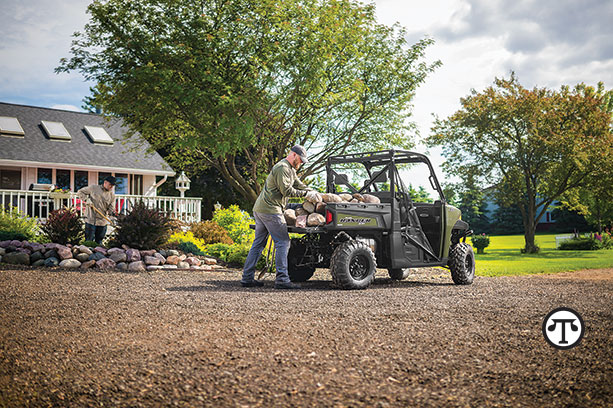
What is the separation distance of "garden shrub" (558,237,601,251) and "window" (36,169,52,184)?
26163 mm

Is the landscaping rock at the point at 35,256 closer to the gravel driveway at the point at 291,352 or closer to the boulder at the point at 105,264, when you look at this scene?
the boulder at the point at 105,264

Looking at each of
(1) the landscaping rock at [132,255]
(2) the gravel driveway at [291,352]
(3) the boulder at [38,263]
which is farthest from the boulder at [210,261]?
(2) the gravel driveway at [291,352]

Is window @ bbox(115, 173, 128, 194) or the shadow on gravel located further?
window @ bbox(115, 173, 128, 194)

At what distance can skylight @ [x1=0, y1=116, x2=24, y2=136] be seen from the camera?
24.1m

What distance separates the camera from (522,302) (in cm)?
700

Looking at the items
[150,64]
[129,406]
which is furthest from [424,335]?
[150,64]

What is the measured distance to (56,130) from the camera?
84.3 ft

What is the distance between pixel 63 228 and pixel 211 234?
157 inches

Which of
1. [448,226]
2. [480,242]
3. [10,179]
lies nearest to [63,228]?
[448,226]

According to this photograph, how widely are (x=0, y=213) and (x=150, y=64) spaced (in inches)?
212

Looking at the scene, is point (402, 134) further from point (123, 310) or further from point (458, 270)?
point (123, 310)

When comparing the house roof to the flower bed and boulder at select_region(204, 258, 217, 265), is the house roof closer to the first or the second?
boulder at select_region(204, 258, 217, 265)

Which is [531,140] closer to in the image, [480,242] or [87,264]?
[480,242]

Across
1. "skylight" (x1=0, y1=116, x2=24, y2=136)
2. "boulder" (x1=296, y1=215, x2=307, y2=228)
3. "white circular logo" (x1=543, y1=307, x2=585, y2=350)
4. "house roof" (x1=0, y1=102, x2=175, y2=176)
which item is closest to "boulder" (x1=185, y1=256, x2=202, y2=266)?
"boulder" (x1=296, y1=215, x2=307, y2=228)
